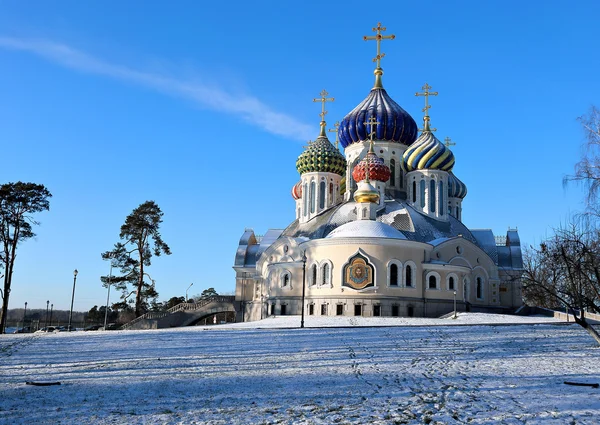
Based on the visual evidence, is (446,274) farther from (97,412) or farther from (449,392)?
(97,412)

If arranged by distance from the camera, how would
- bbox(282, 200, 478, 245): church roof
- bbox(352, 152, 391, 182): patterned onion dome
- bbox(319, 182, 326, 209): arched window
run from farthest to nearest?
bbox(319, 182, 326, 209): arched window → bbox(352, 152, 391, 182): patterned onion dome → bbox(282, 200, 478, 245): church roof

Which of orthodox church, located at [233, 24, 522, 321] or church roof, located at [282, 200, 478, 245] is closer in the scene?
orthodox church, located at [233, 24, 522, 321]

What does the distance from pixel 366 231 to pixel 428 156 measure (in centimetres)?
972

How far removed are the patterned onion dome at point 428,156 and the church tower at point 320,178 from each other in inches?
181

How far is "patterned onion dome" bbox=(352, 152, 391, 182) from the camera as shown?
1647 inches

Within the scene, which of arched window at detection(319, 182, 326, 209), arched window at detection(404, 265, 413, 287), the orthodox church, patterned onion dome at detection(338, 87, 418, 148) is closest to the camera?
the orthodox church

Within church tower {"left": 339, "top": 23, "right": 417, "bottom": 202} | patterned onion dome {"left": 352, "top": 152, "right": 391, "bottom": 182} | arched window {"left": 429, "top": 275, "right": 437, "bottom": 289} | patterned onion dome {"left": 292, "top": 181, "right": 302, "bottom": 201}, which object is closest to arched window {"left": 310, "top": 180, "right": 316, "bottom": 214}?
church tower {"left": 339, "top": 23, "right": 417, "bottom": 202}

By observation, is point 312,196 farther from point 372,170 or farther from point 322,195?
point 372,170

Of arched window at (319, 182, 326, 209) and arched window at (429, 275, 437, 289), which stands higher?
arched window at (319, 182, 326, 209)

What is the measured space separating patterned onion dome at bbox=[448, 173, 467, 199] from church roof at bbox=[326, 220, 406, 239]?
15.3 m

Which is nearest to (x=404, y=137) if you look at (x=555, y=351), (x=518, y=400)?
(x=555, y=351)

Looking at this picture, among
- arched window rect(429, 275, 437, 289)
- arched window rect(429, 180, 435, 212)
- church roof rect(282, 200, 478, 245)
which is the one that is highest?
arched window rect(429, 180, 435, 212)

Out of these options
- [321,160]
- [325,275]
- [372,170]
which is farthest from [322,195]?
[325,275]

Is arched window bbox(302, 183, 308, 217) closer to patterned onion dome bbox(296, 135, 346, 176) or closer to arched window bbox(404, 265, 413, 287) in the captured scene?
patterned onion dome bbox(296, 135, 346, 176)
